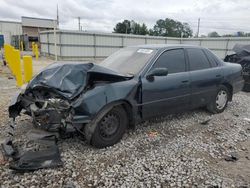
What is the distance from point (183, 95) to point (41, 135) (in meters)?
2.76

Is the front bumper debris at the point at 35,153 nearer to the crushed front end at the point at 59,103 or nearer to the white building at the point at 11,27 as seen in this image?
the crushed front end at the point at 59,103

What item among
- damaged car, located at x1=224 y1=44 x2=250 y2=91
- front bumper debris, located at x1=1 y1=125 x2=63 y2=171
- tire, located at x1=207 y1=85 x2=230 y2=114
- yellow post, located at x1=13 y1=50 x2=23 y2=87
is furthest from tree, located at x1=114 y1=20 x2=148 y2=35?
front bumper debris, located at x1=1 y1=125 x2=63 y2=171

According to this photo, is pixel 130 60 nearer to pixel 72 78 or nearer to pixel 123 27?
pixel 72 78

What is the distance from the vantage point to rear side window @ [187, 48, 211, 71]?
4633 millimetres

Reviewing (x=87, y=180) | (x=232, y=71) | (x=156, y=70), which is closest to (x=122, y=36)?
(x=232, y=71)

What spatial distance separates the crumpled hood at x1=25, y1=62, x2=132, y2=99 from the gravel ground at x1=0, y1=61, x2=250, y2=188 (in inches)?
36.9

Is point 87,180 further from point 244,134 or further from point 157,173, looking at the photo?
point 244,134

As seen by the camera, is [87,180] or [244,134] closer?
[87,180]

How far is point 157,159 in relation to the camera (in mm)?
3205

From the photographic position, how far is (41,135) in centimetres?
319

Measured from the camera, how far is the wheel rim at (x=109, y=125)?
338cm

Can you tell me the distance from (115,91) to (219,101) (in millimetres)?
3176

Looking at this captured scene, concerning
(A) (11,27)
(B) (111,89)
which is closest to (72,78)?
(B) (111,89)

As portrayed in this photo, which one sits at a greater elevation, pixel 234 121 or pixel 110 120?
pixel 110 120
